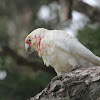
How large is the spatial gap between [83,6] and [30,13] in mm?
2956

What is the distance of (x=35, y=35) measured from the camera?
359cm

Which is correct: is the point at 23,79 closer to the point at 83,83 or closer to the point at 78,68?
the point at 78,68

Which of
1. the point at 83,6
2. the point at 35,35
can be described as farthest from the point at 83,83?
the point at 83,6

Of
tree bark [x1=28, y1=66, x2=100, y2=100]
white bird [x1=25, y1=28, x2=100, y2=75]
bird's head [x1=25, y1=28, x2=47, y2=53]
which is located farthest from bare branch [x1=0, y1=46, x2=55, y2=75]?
tree bark [x1=28, y1=66, x2=100, y2=100]

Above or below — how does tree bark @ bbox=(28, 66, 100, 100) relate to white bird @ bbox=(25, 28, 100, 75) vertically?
below

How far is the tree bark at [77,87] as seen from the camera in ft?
8.38

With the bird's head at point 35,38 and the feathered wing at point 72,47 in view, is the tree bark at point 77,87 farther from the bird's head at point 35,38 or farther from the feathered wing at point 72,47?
the bird's head at point 35,38

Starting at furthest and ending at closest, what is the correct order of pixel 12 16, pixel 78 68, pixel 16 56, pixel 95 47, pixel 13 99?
pixel 12 16
pixel 16 56
pixel 13 99
pixel 95 47
pixel 78 68

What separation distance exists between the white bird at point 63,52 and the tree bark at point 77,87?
1.33ft

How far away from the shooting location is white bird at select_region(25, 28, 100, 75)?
319 cm

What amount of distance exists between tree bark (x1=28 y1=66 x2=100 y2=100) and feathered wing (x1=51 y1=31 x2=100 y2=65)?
383mm

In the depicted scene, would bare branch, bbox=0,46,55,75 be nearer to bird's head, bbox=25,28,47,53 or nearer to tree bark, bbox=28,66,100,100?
bird's head, bbox=25,28,47,53

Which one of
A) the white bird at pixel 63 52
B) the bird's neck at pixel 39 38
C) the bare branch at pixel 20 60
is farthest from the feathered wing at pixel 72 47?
the bare branch at pixel 20 60

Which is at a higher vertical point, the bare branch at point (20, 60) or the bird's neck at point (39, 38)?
the bare branch at point (20, 60)
